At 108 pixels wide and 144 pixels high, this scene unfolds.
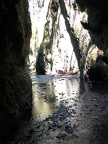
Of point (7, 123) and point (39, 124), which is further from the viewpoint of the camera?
point (39, 124)

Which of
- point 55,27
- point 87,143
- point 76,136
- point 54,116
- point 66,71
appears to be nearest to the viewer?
point 87,143

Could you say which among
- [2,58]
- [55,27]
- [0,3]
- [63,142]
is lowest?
[63,142]

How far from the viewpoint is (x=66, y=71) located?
1489 inches

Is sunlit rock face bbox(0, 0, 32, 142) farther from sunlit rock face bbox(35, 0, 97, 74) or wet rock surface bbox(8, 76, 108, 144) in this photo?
sunlit rock face bbox(35, 0, 97, 74)

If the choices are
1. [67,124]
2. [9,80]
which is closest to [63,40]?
[9,80]

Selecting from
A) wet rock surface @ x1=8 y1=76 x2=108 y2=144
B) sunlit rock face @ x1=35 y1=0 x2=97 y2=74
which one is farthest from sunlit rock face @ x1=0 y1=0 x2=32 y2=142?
sunlit rock face @ x1=35 y1=0 x2=97 y2=74

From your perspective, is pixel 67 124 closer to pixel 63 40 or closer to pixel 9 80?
pixel 9 80

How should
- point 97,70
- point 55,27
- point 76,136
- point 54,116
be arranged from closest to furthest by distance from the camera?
point 76,136 < point 54,116 < point 97,70 < point 55,27

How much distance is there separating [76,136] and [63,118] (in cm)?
245

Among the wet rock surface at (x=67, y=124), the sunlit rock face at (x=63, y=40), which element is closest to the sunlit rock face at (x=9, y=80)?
the wet rock surface at (x=67, y=124)

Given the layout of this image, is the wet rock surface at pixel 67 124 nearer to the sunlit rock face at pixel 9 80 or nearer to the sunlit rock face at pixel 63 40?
the sunlit rock face at pixel 9 80

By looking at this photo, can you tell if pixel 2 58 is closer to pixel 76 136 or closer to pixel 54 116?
pixel 54 116

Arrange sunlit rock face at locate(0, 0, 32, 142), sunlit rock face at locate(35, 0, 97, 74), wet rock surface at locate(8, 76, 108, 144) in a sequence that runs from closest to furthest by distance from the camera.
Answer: wet rock surface at locate(8, 76, 108, 144), sunlit rock face at locate(0, 0, 32, 142), sunlit rock face at locate(35, 0, 97, 74)

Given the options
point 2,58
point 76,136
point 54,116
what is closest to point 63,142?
point 76,136
